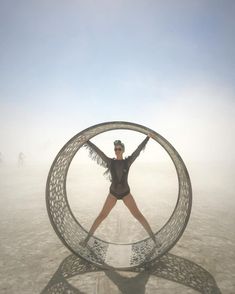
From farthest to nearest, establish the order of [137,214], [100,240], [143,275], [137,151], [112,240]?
[112,240] < [100,240] < [137,151] < [137,214] < [143,275]

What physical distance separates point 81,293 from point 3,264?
1821 mm

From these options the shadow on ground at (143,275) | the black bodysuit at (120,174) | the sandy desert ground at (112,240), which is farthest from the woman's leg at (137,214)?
the sandy desert ground at (112,240)

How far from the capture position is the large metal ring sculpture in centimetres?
467

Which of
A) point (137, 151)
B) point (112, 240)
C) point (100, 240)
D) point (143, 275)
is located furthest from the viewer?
point (112, 240)

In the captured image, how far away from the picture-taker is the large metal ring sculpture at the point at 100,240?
4672 mm

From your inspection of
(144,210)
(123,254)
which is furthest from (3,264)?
(144,210)

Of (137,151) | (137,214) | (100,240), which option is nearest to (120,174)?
(137,151)

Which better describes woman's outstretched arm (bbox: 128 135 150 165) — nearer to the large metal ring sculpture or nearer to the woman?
the woman

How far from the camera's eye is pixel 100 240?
5.65 meters

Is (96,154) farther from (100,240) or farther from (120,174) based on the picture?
(100,240)

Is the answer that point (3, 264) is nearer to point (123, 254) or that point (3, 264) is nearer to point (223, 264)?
point (123, 254)

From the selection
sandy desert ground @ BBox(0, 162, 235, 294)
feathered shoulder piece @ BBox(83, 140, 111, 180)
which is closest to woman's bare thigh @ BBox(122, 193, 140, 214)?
feathered shoulder piece @ BBox(83, 140, 111, 180)

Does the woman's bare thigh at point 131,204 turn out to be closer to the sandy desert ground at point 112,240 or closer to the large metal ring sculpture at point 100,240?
the large metal ring sculpture at point 100,240

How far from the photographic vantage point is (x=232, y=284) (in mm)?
3887
